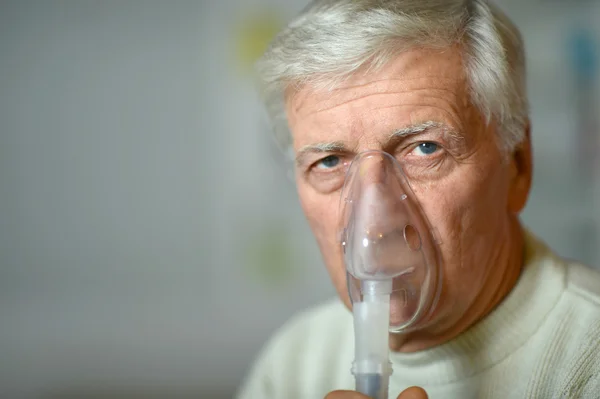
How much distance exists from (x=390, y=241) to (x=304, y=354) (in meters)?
0.55

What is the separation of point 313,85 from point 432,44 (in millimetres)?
201

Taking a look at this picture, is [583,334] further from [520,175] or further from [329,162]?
[329,162]

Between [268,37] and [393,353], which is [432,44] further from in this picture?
[268,37]

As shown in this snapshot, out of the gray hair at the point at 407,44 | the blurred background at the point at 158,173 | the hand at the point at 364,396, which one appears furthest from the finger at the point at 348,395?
the blurred background at the point at 158,173

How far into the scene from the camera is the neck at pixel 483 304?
43.7 inches

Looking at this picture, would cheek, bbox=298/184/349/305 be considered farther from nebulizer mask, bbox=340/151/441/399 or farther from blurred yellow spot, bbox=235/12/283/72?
blurred yellow spot, bbox=235/12/283/72

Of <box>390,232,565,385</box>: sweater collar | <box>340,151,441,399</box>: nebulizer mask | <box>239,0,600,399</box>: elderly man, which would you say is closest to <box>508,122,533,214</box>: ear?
<box>239,0,600,399</box>: elderly man

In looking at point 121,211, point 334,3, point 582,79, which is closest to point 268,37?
point 121,211

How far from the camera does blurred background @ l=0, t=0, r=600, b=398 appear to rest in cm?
254

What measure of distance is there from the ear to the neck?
0.19 ft

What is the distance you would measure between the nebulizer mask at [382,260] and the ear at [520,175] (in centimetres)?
23

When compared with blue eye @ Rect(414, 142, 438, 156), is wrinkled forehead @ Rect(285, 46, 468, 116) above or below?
above

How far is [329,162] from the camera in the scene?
3.69 feet

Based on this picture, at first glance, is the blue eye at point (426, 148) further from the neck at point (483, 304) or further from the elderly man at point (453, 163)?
the neck at point (483, 304)
